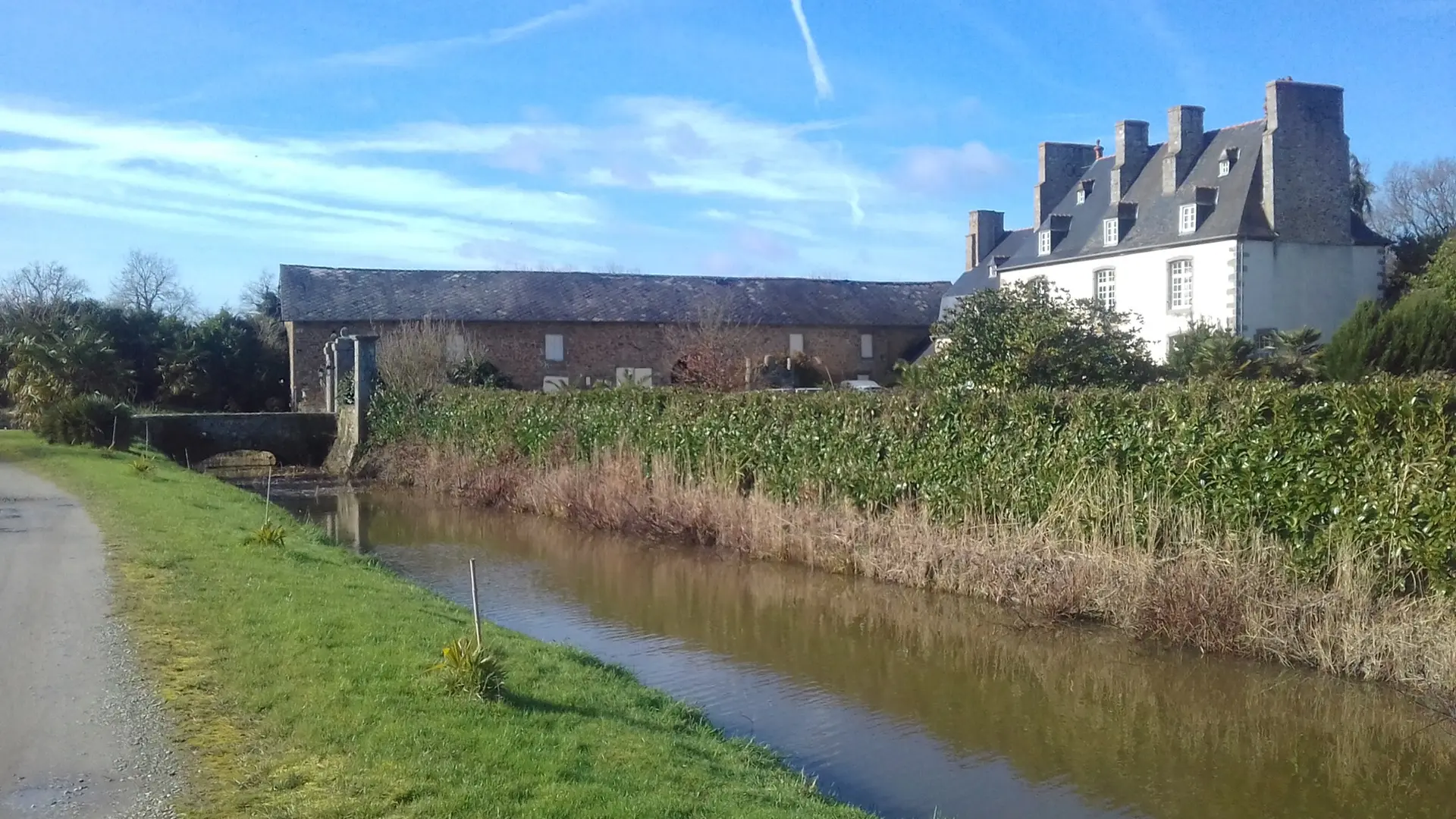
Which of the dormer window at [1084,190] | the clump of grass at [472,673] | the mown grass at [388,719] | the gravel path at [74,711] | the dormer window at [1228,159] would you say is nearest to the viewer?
the gravel path at [74,711]

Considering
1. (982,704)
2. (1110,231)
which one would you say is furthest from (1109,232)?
(982,704)

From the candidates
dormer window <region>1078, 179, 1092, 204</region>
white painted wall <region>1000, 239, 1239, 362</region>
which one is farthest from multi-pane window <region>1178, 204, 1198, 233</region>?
dormer window <region>1078, 179, 1092, 204</region>

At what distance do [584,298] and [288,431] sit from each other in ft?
49.0

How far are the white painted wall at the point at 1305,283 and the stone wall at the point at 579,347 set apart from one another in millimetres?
15234

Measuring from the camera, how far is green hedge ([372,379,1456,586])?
970 cm

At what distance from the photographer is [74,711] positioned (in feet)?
21.1

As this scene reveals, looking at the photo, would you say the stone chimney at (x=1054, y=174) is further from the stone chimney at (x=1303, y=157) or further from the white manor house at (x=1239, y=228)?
the stone chimney at (x=1303, y=157)

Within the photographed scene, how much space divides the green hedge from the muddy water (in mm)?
1422

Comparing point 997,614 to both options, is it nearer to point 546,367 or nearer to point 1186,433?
point 1186,433

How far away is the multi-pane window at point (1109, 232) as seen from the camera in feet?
128

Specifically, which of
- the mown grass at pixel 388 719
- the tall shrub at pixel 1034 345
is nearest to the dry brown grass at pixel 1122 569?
the tall shrub at pixel 1034 345

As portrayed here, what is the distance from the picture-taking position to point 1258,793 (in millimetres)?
7523

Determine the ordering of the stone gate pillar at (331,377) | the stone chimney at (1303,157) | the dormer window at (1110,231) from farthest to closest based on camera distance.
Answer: the dormer window at (1110,231)
the stone chimney at (1303,157)
the stone gate pillar at (331,377)

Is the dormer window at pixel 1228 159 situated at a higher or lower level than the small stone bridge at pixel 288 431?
higher
